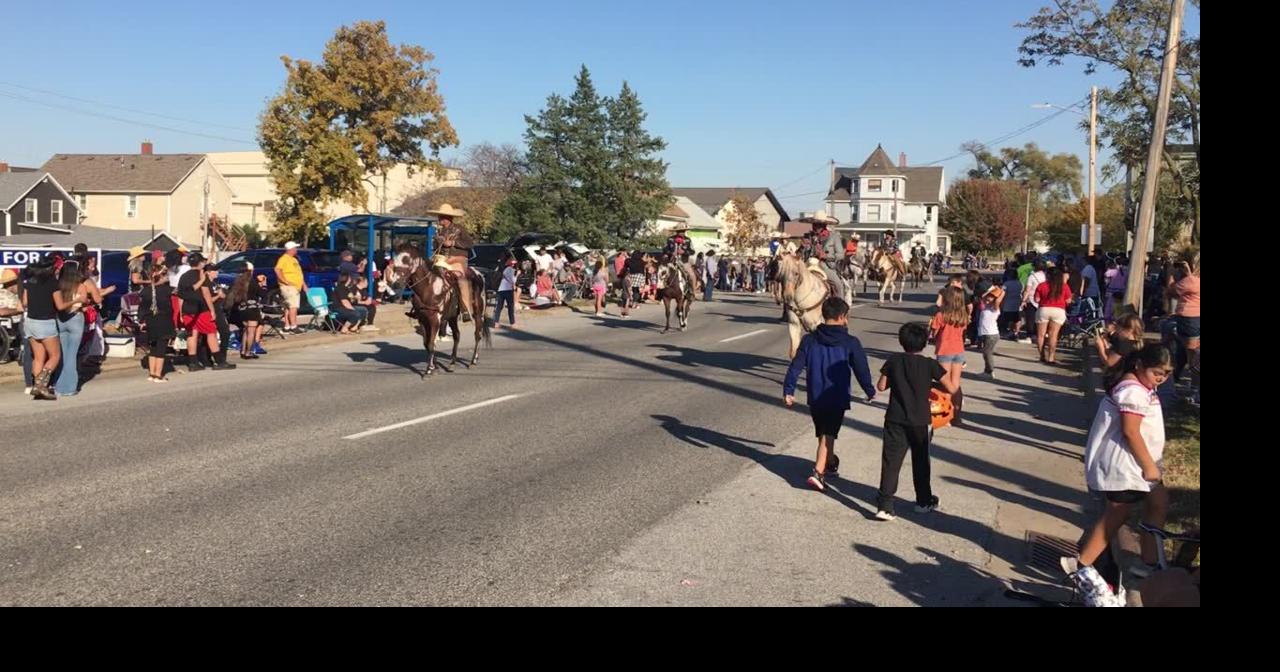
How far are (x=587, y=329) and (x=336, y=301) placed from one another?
21.2 ft

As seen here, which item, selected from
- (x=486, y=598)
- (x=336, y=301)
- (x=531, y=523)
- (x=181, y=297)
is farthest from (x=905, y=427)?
(x=336, y=301)

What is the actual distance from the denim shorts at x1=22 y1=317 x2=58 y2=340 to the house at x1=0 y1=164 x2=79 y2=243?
1881 inches

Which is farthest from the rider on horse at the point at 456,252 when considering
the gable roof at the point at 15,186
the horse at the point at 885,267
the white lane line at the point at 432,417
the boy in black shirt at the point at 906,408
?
the gable roof at the point at 15,186

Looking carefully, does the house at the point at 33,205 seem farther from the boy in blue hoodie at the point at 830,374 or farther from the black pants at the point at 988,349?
the boy in blue hoodie at the point at 830,374

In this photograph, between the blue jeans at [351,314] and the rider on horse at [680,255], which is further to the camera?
the rider on horse at [680,255]

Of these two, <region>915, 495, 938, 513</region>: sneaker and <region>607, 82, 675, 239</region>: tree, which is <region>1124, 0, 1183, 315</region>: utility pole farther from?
<region>607, 82, 675, 239</region>: tree

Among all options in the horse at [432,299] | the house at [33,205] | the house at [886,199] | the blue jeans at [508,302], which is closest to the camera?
the horse at [432,299]

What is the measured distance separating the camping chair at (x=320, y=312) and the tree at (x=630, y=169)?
24.4 m

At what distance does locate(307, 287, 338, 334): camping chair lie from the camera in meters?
23.2

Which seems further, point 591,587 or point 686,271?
point 686,271

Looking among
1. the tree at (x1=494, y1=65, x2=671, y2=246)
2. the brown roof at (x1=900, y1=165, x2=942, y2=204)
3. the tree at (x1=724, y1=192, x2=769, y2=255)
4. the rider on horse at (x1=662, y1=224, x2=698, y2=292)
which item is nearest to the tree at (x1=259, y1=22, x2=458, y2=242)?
the tree at (x1=494, y1=65, x2=671, y2=246)

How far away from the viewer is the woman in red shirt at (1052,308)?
19844mm
